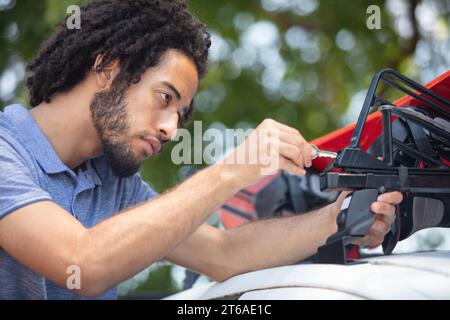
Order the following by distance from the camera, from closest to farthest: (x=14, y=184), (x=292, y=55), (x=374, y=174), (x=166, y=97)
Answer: (x=374, y=174) < (x=14, y=184) < (x=166, y=97) < (x=292, y=55)

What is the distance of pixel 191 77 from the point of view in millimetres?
2131

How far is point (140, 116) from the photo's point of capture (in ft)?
6.61

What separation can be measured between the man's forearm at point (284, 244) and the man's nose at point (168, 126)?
1.24 ft

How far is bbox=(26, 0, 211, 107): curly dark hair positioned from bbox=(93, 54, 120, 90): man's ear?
0.05 ft

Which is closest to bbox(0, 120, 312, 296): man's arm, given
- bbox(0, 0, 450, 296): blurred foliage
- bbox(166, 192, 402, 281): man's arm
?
bbox(166, 192, 402, 281): man's arm

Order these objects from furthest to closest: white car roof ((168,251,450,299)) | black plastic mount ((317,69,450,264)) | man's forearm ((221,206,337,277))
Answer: man's forearm ((221,206,337,277))
black plastic mount ((317,69,450,264))
white car roof ((168,251,450,299))

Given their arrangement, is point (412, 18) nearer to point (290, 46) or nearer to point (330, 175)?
point (290, 46)

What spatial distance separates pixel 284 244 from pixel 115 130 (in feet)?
1.98

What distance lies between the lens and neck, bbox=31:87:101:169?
6.65 feet

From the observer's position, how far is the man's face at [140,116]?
2.02 meters

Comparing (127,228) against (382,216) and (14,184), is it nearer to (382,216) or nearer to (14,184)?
(14,184)

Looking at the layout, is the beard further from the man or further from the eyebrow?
the eyebrow

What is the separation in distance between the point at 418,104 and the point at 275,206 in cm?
89

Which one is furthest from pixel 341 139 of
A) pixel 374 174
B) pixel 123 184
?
pixel 123 184
